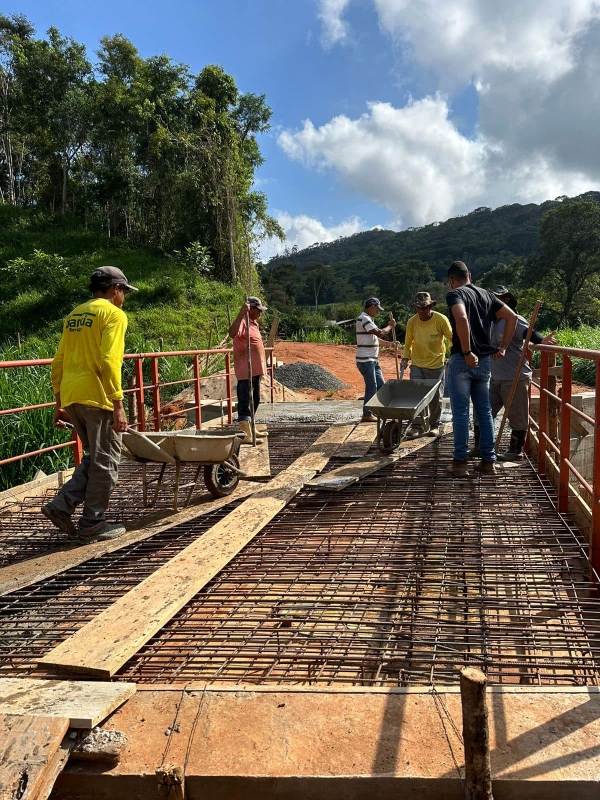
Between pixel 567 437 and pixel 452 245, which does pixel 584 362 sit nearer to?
pixel 567 437

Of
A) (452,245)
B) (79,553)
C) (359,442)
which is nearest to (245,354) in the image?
(359,442)

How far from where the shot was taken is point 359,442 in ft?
21.1

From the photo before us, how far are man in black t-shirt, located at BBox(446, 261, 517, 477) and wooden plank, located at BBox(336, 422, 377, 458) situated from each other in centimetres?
115

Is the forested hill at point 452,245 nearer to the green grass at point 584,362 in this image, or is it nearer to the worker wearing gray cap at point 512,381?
the green grass at point 584,362

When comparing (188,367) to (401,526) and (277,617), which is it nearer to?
(401,526)

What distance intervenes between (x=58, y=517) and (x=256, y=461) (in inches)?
90.6

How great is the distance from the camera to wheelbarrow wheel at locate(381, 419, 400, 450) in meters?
5.80

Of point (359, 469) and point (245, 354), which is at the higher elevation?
point (245, 354)

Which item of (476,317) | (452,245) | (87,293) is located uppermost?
(452,245)

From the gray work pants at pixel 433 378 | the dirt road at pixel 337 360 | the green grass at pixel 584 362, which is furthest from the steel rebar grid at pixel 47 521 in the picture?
the green grass at pixel 584 362

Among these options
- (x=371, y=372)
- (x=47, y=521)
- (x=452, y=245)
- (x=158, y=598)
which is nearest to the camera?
(x=158, y=598)

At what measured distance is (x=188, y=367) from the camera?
13562mm

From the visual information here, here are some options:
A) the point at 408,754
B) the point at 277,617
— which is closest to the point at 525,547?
the point at 277,617

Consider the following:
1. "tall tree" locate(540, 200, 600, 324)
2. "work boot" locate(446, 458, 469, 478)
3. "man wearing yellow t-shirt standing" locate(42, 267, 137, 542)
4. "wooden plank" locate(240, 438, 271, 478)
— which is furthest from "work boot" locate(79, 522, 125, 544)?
"tall tree" locate(540, 200, 600, 324)
